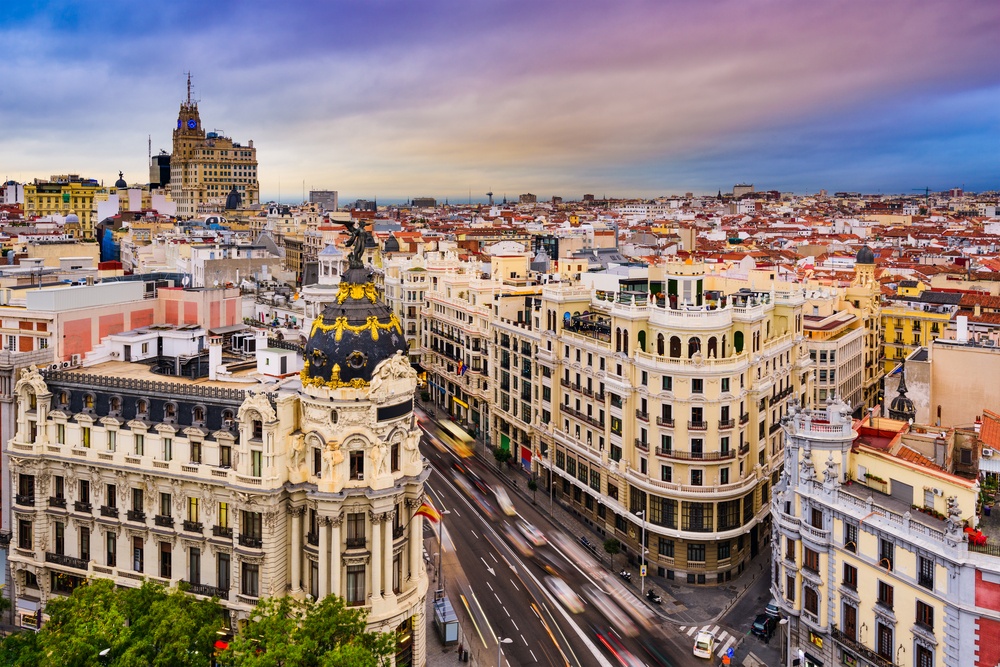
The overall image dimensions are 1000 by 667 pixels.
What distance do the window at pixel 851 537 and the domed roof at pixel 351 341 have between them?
35364 mm

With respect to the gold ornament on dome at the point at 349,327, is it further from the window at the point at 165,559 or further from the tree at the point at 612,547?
the tree at the point at 612,547

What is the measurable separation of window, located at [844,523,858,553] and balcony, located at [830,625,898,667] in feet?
20.3

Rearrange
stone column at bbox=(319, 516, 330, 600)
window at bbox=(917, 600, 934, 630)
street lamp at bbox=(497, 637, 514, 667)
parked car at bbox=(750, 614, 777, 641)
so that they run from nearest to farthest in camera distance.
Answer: window at bbox=(917, 600, 934, 630) → stone column at bbox=(319, 516, 330, 600) → street lamp at bbox=(497, 637, 514, 667) → parked car at bbox=(750, 614, 777, 641)

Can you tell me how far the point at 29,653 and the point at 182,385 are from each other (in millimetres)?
22227

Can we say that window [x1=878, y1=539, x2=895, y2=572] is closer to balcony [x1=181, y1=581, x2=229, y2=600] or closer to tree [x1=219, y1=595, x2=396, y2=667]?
tree [x1=219, y1=595, x2=396, y2=667]

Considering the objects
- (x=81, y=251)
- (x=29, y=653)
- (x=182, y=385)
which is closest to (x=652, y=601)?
(x=182, y=385)

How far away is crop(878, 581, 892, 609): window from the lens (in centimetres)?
5891

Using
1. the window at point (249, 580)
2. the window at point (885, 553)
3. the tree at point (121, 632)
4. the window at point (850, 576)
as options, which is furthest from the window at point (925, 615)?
the window at point (249, 580)

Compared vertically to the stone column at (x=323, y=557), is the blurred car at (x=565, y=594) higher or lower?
lower

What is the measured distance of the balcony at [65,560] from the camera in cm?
7071

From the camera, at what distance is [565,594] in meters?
82.8

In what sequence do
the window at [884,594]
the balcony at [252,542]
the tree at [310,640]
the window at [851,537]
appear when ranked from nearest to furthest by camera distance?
1. the tree at [310,640]
2. the window at [884,594]
3. the window at [851,537]
4. the balcony at [252,542]

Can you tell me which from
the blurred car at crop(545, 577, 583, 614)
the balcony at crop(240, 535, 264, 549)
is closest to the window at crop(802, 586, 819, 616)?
the blurred car at crop(545, 577, 583, 614)

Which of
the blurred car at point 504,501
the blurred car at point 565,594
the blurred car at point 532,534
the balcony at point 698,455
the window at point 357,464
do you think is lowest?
the blurred car at point 565,594
